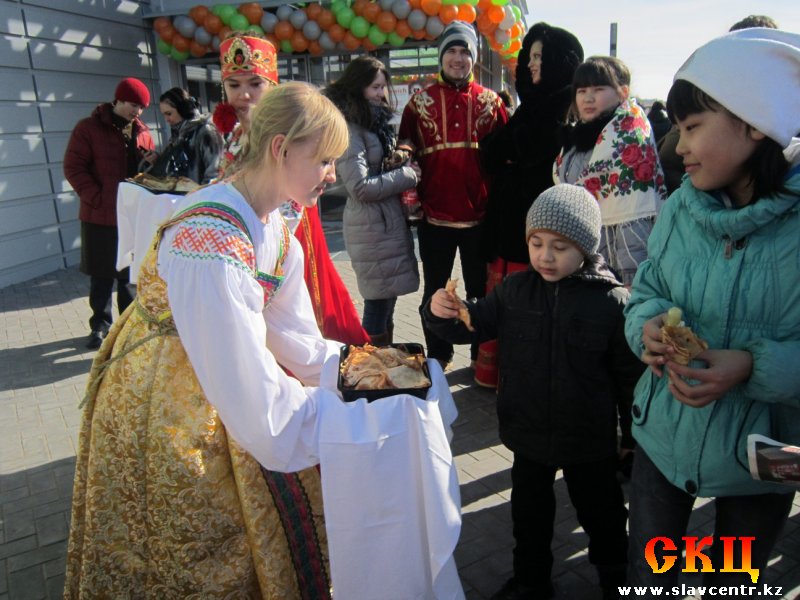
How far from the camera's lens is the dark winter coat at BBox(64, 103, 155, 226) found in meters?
4.97

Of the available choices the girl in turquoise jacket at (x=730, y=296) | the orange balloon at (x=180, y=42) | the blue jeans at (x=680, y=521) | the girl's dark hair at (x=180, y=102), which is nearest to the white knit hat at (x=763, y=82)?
the girl in turquoise jacket at (x=730, y=296)

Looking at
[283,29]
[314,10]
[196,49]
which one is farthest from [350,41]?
[196,49]

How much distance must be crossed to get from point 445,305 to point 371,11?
7.06 meters

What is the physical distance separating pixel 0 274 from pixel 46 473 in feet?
15.5

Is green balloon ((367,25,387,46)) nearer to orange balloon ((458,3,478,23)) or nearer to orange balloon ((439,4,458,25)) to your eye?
orange balloon ((439,4,458,25))

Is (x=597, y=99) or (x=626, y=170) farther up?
(x=597, y=99)

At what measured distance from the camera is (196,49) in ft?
28.7

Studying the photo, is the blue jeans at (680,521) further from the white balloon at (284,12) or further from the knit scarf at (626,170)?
the white balloon at (284,12)

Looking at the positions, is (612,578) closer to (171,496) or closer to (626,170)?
(171,496)

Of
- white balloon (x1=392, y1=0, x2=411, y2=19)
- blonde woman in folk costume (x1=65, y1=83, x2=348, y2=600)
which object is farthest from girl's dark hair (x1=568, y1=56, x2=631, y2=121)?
white balloon (x1=392, y1=0, x2=411, y2=19)

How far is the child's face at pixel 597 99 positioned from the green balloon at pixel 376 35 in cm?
591

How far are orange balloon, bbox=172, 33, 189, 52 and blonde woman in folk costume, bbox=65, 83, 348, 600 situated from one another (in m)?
8.07

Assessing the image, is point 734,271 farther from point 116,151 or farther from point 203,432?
point 116,151

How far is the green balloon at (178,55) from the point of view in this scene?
8922mm
